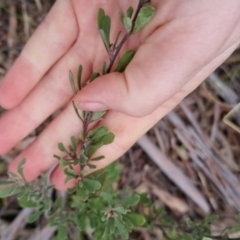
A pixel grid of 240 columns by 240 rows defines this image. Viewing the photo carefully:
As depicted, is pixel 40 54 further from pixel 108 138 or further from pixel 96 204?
pixel 96 204

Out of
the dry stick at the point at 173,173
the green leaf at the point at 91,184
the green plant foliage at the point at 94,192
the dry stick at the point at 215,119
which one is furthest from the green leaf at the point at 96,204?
the dry stick at the point at 215,119

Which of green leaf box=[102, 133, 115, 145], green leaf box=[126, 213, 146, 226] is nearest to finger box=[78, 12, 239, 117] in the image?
green leaf box=[102, 133, 115, 145]

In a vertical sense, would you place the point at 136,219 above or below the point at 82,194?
below

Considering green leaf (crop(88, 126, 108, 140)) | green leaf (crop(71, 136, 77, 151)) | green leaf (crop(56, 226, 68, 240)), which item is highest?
green leaf (crop(71, 136, 77, 151))

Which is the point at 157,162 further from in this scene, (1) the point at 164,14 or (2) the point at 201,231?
(1) the point at 164,14

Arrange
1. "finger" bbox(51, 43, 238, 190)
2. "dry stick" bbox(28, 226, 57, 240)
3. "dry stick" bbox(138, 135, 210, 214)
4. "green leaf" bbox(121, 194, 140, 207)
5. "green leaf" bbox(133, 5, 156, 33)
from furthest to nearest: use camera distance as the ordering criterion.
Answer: "dry stick" bbox(138, 135, 210, 214)
"dry stick" bbox(28, 226, 57, 240)
"finger" bbox(51, 43, 238, 190)
"green leaf" bbox(121, 194, 140, 207)
"green leaf" bbox(133, 5, 156, 33)

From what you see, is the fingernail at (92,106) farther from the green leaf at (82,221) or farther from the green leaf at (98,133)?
the green leaf at (82,221)

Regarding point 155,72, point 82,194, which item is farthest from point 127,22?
point 82,194

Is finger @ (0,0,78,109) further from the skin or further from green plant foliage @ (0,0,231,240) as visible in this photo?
green plant foliage @ (0,0,231,240)
